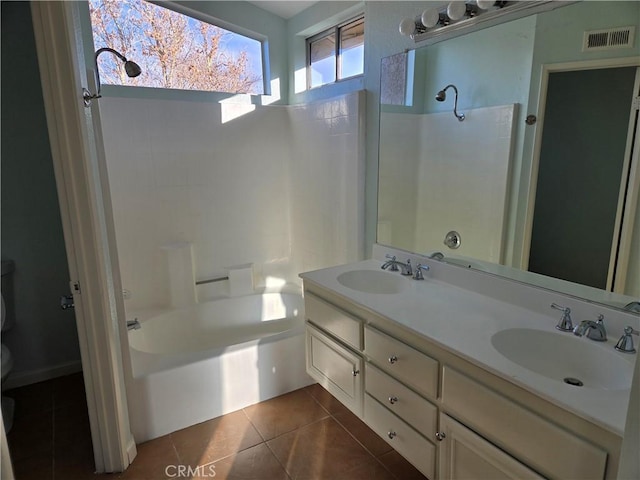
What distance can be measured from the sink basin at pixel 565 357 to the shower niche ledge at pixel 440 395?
2.6 inches

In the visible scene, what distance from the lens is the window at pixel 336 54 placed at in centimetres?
247

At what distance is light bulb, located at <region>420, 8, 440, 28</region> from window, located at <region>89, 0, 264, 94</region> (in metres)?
1.68

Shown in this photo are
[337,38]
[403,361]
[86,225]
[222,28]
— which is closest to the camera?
[403,361]

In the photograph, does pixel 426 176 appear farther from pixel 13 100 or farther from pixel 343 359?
pixel 13 100

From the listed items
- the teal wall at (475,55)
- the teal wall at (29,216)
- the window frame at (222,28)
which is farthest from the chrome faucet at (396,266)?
the teal wall at (29,216)

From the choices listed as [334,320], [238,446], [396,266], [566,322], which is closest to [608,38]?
[566,322]

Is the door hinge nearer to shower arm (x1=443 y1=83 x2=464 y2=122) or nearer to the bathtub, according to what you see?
the bathtub

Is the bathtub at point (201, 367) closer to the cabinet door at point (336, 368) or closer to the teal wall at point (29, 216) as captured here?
the cabinet door at point (336, 368)

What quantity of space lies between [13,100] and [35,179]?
455 mm

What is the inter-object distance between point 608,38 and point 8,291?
3.20 meters

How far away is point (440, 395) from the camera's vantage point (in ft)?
4.14

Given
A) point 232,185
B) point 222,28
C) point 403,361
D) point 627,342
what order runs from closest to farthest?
point 627,342, point 403,361, point 222,28, point 232,185

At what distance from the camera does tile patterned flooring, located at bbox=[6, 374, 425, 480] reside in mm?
1779

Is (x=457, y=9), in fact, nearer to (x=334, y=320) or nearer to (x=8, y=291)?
(x=334, y=320)
